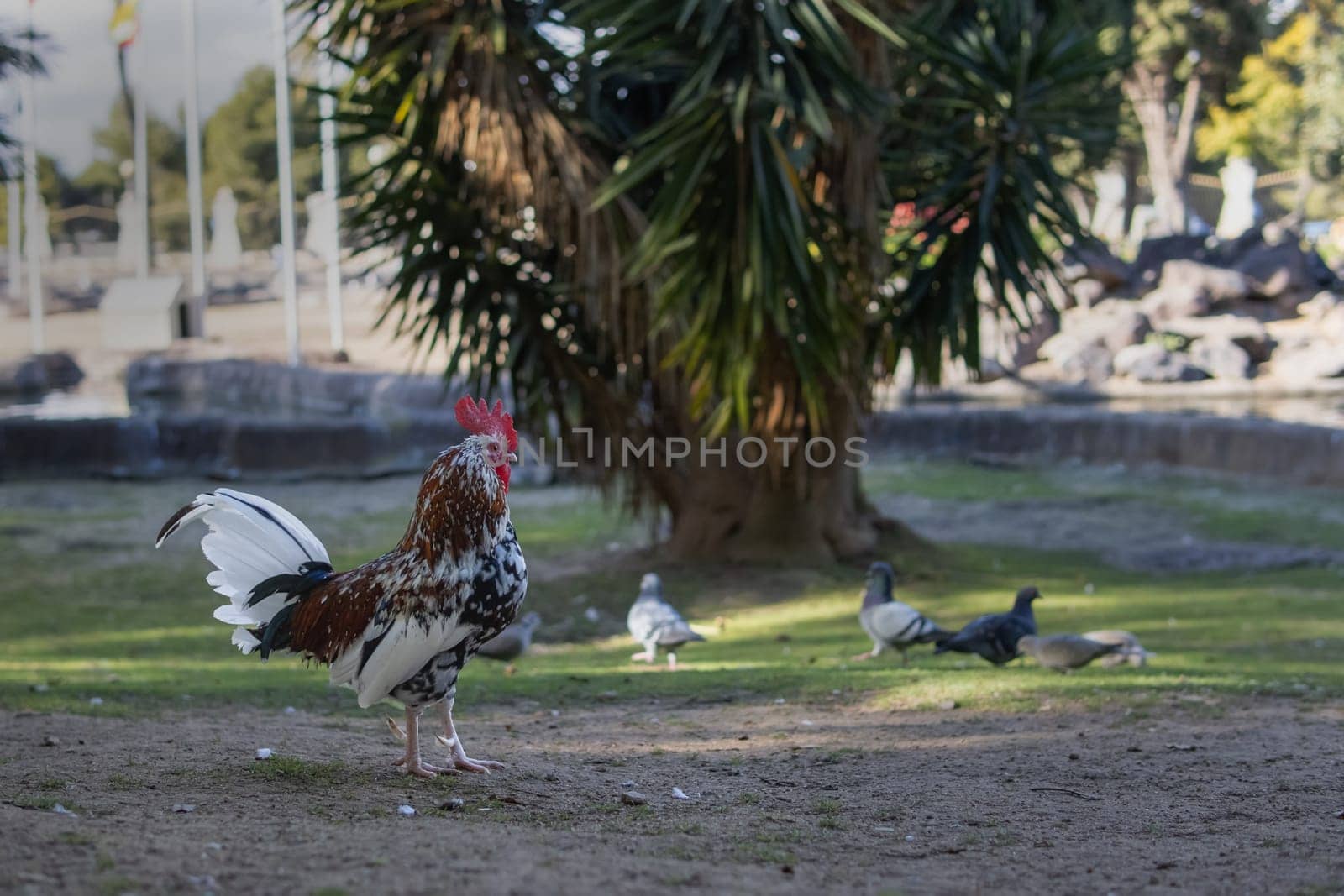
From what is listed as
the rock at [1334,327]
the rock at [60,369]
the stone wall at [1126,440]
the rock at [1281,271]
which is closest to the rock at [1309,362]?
the rock at [1334,327]

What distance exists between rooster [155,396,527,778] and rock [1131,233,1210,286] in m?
32.1

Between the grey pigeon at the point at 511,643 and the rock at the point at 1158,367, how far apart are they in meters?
22.3

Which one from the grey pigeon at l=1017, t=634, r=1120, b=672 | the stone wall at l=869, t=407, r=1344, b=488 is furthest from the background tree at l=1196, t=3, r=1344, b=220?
the grey pigeon at l=1017, t=634, r=1120, b=672

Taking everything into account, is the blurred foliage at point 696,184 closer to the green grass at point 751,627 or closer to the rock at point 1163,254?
the green grass at point 751,627

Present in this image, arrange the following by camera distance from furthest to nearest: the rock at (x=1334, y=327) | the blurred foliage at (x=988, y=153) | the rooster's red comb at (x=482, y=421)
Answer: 1. the rock at (x=1334, y=327)
2. the blurred foliage at (x=988, y=153)
3. the rooster's red comb at (x=482, y=421)

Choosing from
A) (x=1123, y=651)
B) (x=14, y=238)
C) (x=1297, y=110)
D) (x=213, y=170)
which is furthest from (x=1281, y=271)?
(x=213, y=170)

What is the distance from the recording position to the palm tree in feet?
33.7

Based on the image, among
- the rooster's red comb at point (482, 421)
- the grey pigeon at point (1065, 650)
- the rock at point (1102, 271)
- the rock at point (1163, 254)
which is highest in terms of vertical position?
the rock at point (1163, 254)

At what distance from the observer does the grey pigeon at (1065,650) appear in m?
7.49

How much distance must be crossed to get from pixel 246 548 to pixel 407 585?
760 mm

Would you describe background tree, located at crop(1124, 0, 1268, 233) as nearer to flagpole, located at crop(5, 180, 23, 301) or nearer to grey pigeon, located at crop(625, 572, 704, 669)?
grey pigeon, located at crop(625, 572, 704, 669)

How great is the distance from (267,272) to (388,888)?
5843cm

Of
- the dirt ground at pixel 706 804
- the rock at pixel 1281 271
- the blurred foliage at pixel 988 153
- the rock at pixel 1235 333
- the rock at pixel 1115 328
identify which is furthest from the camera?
the rock at pixel 1281 271

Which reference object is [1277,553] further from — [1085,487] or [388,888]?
[388,888]
